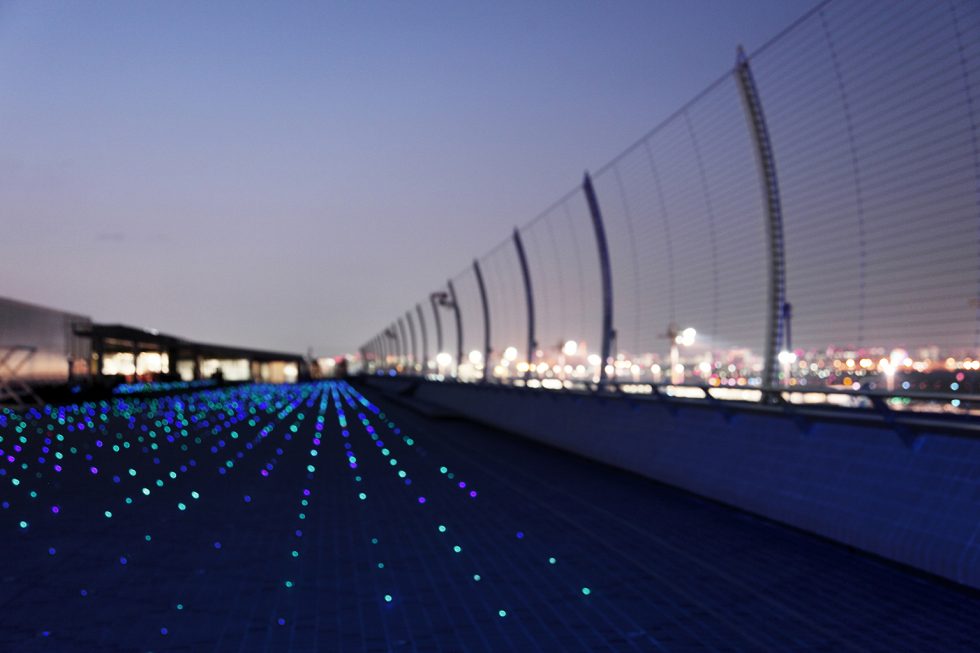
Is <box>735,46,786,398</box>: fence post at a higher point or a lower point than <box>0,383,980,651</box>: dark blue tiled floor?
higher

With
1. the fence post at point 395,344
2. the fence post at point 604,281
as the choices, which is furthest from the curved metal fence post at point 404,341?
the fence post at point 604,281

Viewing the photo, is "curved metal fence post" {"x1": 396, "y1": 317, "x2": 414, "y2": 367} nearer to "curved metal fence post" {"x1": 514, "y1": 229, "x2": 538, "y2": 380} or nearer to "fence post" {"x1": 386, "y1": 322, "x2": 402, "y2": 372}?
"fence post" {"x1": 386, "y1": 322, "x2": 402, "y2": 372}

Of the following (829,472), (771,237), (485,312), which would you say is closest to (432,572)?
(829,472)

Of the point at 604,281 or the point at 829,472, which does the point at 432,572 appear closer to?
the point at 829,472

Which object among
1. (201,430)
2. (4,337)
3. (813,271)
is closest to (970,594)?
(813,271)

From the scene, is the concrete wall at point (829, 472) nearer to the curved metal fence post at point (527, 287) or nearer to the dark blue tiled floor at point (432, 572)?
the dark blue tiled floor at point (432, 572)

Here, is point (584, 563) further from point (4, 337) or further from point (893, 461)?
point (4, 337)

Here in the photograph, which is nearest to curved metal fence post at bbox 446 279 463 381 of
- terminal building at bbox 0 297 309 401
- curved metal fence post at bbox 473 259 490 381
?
curved metal fence post at bbox 473 259 490 381

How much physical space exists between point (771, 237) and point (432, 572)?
178 inches

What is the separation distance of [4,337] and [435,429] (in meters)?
22.3

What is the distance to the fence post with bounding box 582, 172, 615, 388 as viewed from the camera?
15.8 metres

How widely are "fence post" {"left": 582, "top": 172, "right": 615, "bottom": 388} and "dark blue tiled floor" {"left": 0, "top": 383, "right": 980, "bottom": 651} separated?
8.77 feet

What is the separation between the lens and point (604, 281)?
15914 mm

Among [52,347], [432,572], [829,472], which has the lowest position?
[432,572]
